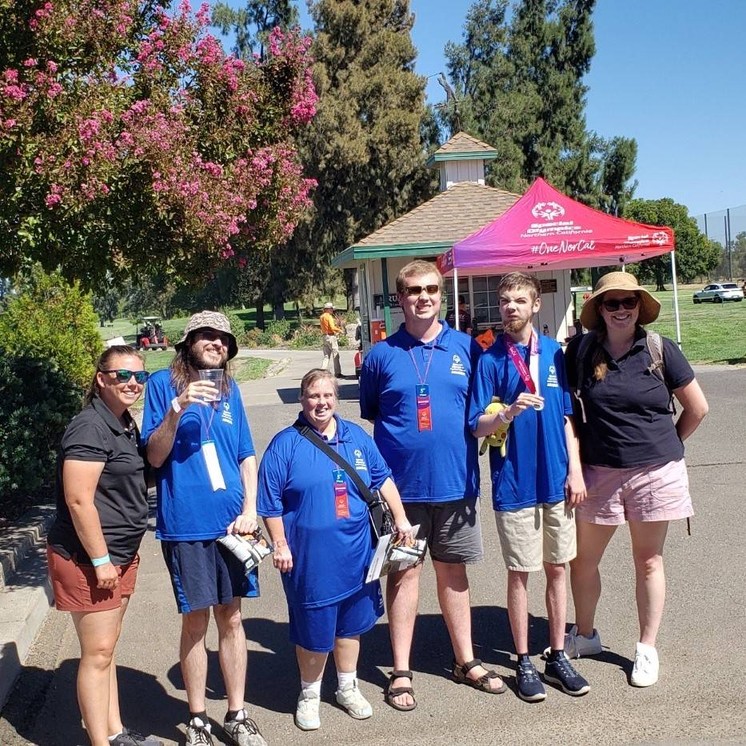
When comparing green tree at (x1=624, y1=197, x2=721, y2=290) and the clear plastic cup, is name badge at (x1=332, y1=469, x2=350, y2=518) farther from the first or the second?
green tree at (x1=624, y1=197, x2=721, y2=290)

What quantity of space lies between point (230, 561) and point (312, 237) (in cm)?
3794

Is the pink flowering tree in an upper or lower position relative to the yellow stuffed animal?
upper

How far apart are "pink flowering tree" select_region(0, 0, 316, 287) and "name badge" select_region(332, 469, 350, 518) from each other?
2849 mm

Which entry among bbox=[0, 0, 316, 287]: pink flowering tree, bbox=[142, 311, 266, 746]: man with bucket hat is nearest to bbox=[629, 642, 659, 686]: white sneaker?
bbox=[142, 311, 266, 746]: man with bucket hat

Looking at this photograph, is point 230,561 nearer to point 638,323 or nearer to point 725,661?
point 638,323

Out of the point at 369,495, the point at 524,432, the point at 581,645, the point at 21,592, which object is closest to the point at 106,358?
the point at 369,495

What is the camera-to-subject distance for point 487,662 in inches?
162

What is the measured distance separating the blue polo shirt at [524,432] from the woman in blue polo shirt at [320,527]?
52cm

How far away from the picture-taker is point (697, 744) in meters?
3.23

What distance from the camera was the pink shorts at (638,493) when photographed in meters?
3.80

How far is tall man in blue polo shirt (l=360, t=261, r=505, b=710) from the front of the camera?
369 centimetres

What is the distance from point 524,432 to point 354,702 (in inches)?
57.4

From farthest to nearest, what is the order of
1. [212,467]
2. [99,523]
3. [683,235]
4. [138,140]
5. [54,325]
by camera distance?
[683,235] < [54,325] < [138,140] < [212,467] < [99,523]

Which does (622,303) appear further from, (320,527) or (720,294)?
(720,294)
